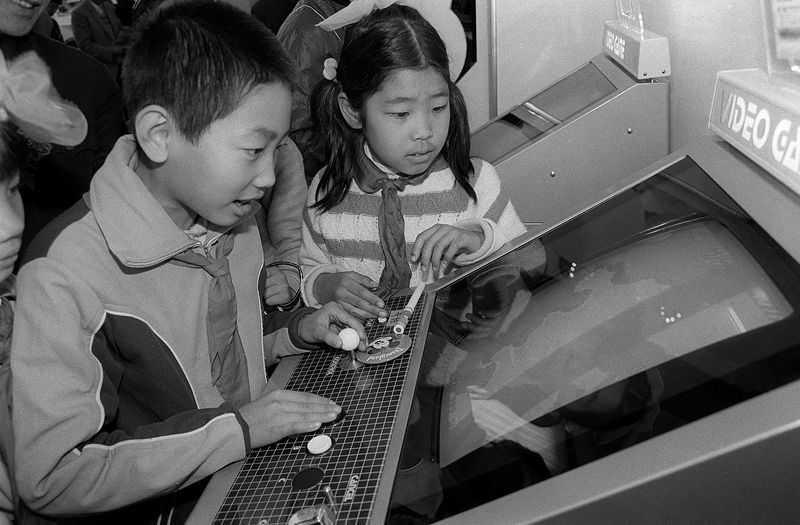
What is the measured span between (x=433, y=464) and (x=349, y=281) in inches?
26.8

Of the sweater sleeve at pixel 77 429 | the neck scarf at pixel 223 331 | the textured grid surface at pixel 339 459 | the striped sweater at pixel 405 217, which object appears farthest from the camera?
the striped sweater at pixel 405 217

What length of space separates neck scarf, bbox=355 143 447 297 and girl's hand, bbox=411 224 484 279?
0.60 feet

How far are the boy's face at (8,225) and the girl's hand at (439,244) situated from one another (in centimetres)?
70

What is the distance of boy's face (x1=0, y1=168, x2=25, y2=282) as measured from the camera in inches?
41.6

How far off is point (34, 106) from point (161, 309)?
42 centimetres

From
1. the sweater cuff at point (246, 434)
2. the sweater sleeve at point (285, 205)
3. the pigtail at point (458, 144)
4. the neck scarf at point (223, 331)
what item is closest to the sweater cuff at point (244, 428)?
the sweater cuff at point (246, 434)

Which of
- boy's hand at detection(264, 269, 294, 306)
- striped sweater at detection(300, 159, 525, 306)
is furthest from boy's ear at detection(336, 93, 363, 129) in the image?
boy's hand at detection(264, 269, 294, 306)

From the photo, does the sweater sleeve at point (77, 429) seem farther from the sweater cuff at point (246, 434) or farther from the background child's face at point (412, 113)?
the background child's face at point (412, 113)

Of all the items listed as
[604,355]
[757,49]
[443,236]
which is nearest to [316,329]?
[443,236]

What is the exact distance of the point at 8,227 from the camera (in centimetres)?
106

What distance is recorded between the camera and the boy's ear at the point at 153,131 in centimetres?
108

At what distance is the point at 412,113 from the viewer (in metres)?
1.54

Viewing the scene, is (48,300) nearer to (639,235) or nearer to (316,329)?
(316,329)

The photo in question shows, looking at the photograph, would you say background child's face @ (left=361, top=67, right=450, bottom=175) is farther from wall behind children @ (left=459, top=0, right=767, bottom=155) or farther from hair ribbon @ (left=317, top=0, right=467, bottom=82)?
hair ribbon @ (left=317, top=0, right=467, bottom=82)
